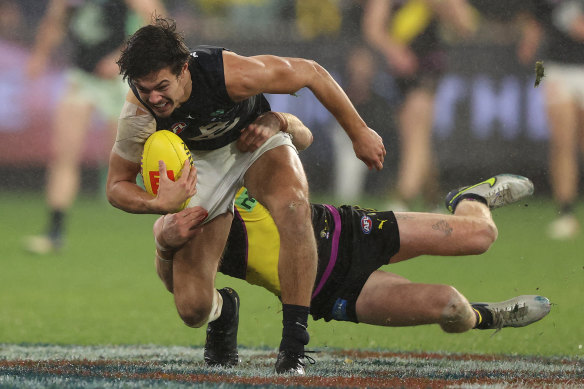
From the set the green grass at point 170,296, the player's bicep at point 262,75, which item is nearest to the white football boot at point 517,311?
the green grass at point 170,296

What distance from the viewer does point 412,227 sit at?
4.53m

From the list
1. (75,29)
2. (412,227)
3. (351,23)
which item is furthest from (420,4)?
(412,227)

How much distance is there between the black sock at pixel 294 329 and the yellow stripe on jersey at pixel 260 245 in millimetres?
620

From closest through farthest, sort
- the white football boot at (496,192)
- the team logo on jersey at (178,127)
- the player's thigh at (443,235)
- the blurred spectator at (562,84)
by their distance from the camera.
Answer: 1. the team logo on jersey at (178,127)
2. the player's thigh at (443,235)
3. the white football boot at (496,192)
4. the blurred spectator at (562,84)

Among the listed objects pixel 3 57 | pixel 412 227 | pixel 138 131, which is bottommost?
pixel 412 227

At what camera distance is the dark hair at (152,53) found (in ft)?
12.4

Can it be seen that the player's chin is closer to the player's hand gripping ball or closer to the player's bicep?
the player's hand gripping ball

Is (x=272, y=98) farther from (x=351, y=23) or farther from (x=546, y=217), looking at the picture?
(x=546, y=217)

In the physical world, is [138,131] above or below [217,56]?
below

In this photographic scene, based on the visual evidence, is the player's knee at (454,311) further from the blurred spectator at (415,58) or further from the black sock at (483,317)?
the blurred spectator at (415,58)

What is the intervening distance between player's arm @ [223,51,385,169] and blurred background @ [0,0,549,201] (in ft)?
21.9

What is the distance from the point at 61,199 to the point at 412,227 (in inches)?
206

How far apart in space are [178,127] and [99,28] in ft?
18.7

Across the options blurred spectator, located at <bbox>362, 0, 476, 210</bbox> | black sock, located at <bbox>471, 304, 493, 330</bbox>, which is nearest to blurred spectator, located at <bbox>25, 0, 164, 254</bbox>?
blurred spectator, located at <bbox>362, 0, 476, 210</bbox>
